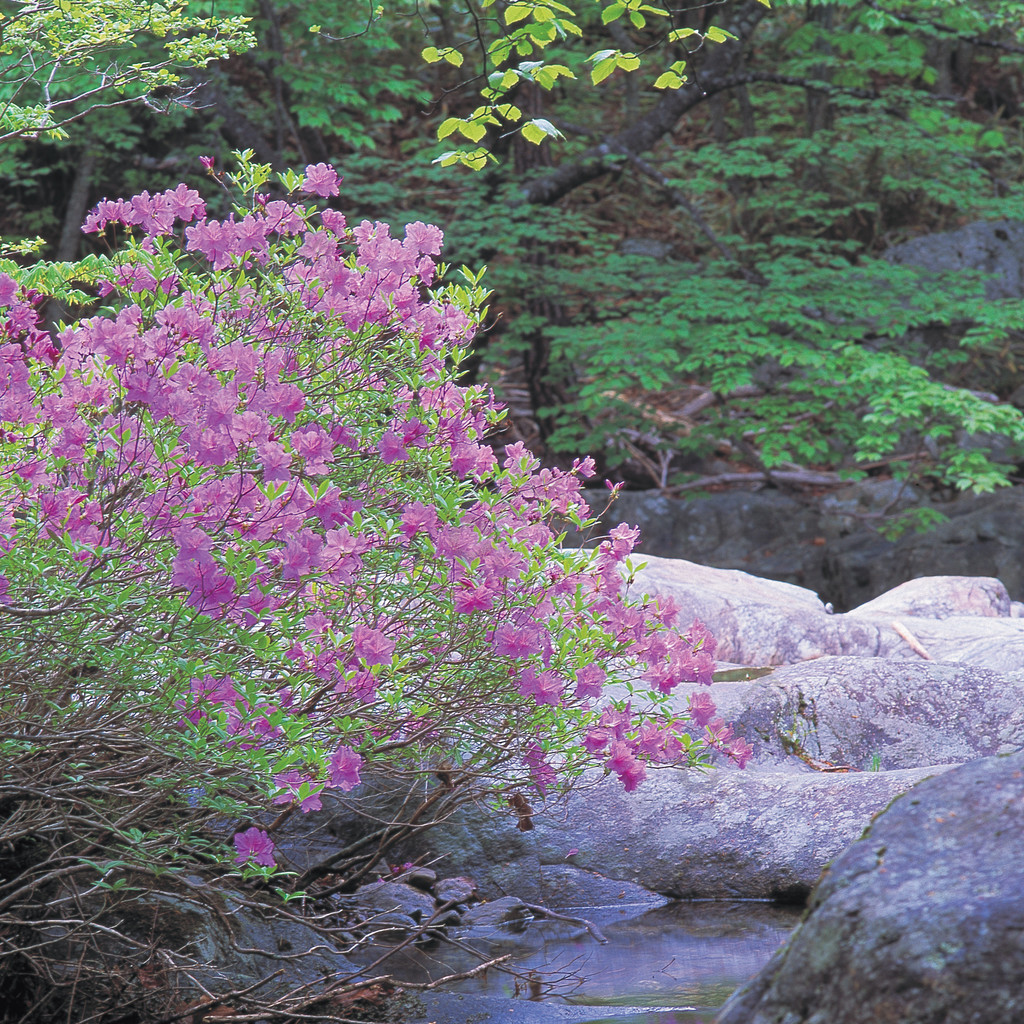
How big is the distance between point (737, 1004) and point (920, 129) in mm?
11232

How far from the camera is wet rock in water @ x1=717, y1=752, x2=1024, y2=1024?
152 centimetres

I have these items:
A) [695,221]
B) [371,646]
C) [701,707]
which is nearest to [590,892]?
[701,707]

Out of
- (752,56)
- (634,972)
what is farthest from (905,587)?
(752,56)

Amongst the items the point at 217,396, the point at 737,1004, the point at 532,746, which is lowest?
the point at 532,746

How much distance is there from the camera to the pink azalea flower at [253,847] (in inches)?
112

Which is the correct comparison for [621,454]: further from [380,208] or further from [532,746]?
[532,746]

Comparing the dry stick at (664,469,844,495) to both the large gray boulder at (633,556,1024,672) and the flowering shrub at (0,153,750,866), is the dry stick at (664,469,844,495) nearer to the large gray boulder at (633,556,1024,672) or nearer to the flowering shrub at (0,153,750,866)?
the large gray boulder at (633,556,1024,672)

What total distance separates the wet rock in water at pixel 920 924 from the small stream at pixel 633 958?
166 centimetres

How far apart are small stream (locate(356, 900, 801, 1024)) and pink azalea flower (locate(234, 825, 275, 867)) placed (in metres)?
1.17

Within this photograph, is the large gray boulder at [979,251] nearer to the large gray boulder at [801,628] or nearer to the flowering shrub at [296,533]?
the large gray boulder at [801,628]

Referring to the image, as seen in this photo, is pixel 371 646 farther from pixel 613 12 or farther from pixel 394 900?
pixel 394 900

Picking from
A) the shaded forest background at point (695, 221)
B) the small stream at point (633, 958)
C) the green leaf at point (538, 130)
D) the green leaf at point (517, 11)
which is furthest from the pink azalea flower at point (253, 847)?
the shaded forest background at point (695, 221)

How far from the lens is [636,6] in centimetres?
304

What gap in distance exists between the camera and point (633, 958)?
12.8 feet
